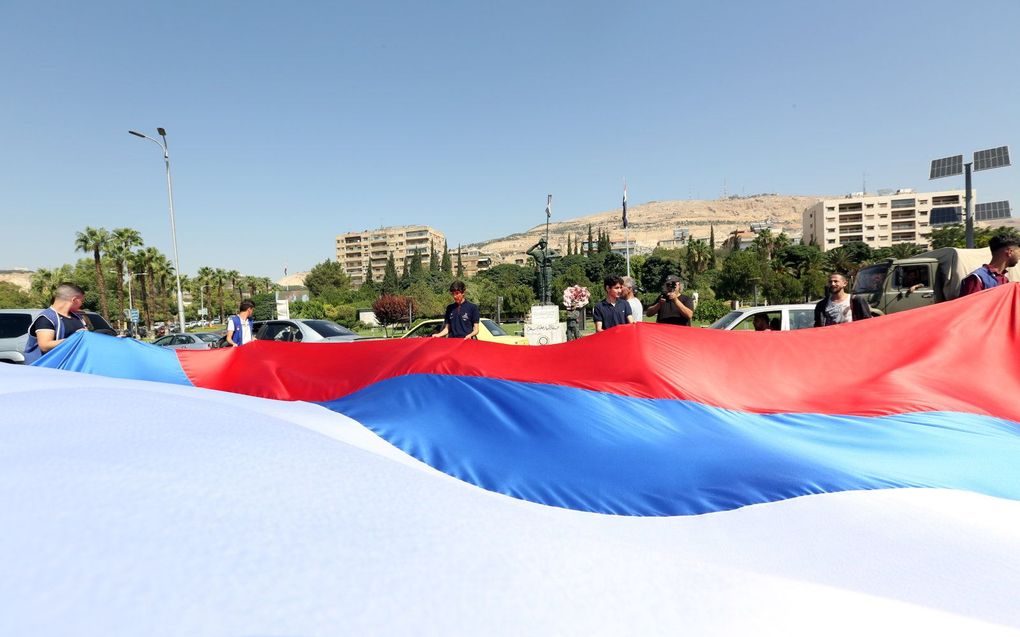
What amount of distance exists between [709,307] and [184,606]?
2288 inches

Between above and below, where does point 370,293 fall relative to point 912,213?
below

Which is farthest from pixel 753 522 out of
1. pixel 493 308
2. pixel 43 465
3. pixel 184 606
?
pixel 493 308

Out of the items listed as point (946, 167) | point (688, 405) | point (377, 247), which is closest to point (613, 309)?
point (688, 405)

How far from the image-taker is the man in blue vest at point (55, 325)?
5328mm

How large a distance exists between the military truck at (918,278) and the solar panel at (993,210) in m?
24.3

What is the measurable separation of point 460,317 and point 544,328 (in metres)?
15.8

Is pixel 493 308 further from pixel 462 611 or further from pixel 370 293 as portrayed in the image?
pixel 462 611

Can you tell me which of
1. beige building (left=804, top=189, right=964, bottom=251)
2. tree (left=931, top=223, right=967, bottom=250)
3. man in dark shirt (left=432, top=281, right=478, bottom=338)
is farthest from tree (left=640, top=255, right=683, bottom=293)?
man in dark shirt (left=432, top=281, right=478, bottom=338)

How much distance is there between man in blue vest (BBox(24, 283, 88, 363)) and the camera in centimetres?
533

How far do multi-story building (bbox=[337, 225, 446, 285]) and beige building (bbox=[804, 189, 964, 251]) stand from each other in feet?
353

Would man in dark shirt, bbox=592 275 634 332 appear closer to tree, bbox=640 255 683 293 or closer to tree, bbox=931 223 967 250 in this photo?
tree, bbox=931 223 967 250

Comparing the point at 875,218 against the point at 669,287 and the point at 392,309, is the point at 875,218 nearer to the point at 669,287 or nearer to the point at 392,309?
the point at 392,309

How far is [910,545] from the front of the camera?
1.70m

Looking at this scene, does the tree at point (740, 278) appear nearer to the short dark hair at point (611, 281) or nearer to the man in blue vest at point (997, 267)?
the short dark hair at point (611, 281)
